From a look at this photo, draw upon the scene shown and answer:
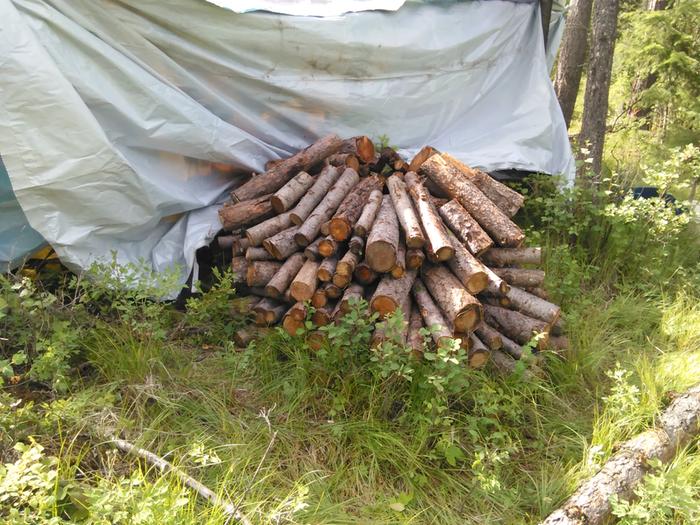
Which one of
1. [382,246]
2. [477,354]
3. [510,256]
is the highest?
[382,246]

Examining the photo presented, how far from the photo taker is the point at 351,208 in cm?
343

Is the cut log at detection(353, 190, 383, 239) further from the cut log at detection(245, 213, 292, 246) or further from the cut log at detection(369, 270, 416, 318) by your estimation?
the cut log at detection(245, 213, 292, 246)

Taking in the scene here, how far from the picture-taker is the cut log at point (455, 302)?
112 inches

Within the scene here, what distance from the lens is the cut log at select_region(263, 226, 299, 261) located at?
3340 millimetres

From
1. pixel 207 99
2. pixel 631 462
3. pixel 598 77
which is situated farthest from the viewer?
pixel 598 77

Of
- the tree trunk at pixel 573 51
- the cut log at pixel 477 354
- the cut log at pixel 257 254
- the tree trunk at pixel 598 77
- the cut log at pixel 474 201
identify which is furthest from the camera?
the tree trunk at pixel 573 51

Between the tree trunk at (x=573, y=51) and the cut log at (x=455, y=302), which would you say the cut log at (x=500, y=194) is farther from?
the tree trunk at (x=573, y=51)

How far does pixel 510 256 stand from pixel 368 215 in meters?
0.93

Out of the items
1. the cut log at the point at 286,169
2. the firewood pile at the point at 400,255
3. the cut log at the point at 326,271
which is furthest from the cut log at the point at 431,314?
the cut log at the point at 286,169

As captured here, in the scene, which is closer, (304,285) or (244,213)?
(304,285)

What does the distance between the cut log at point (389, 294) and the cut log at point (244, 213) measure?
41.7 inches

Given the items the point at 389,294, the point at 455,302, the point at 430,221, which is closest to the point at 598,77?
the point at 430,221

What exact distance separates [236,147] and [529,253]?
2146 mm

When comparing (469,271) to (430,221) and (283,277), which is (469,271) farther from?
(283,277)
